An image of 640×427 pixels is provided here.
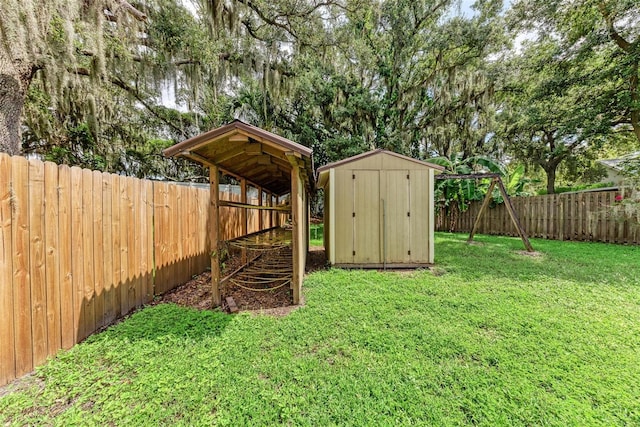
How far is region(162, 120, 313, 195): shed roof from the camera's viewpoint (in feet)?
9.87

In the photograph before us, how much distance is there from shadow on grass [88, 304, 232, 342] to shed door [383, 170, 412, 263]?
12.0 feet

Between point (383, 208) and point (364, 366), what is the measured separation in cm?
368

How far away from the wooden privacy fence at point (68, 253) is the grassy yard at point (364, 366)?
0.85 feet

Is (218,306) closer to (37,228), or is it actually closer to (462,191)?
(37,228)

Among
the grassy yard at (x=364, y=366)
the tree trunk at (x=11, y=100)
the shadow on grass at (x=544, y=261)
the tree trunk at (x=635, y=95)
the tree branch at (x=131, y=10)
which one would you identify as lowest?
the grassy yard at (x=364, y=366)

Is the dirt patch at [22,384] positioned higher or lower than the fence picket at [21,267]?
lower

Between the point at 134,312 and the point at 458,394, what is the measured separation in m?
3.63

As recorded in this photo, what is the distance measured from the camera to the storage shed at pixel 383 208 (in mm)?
5445

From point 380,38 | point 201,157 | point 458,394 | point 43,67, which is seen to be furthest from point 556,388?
point 380,38

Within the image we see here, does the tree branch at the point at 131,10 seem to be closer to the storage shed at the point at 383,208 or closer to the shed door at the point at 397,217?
the storage shed at the point at 383,208

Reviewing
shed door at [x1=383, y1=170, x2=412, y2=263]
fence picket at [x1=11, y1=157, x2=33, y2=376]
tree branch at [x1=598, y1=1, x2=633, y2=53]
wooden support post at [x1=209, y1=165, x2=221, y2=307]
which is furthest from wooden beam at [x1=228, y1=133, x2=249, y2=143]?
tree branch at [x1=598, y1=1, x2=633, y2=53]

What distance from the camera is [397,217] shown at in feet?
18.0

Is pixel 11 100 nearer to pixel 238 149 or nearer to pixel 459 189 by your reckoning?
pixel 238 149

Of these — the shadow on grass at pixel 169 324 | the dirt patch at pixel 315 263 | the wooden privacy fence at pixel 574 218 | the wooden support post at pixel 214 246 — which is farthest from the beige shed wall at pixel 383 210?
the wooden privacy fence at pixel 574 218
